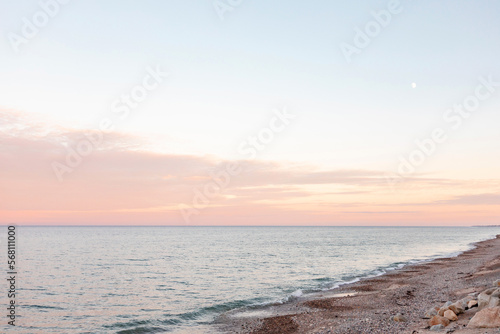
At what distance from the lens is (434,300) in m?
23.4

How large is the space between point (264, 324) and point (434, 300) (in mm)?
11336

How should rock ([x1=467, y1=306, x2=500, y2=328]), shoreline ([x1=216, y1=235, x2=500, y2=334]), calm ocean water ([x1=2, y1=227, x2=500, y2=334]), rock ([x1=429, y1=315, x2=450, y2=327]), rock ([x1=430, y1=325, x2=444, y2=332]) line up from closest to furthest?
rock ([x1=467, y1=306, x2=500, y2=328]) → rock ([x1=430, y1=325, x2=444, y2=332]) → rock ([x1=429, y1=315, x2=450, y2=327]) → shoreline ([x1=216, y1=235, x2=500, y2=334]) → calm ocean water ([x1=2, y1=227, x2=500, y2=334])

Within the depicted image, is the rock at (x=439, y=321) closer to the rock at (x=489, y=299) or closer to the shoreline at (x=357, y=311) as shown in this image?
the shoreline at (x=357, y=311)

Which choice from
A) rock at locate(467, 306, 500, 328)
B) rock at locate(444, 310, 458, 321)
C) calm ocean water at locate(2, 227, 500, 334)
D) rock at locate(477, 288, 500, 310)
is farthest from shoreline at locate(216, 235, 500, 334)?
calm ocean water at locate(2, 227, 500, 334)

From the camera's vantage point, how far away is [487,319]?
12.9 meters

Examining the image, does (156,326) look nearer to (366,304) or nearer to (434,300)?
(366,304)

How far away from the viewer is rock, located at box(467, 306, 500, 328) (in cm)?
1262

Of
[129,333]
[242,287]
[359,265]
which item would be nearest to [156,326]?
[129,333]

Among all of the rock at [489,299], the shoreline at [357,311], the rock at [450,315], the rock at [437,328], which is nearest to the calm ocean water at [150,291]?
the shoreline at [357,311]

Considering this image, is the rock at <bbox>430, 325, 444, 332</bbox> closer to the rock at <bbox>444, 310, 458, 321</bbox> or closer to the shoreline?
the shoreline

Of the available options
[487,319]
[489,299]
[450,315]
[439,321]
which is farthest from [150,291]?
[487,319]

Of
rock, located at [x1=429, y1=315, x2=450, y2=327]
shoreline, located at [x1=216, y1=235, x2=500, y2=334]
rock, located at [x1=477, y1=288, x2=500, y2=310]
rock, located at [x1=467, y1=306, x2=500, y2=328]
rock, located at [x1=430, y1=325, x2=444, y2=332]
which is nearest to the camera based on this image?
rock, located at [x1=467, y1=306, x2=500, y2=328]

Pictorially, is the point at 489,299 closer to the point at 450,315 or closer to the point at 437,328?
the point at 450,315


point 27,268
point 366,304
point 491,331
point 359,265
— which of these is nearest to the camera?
point 491,331
